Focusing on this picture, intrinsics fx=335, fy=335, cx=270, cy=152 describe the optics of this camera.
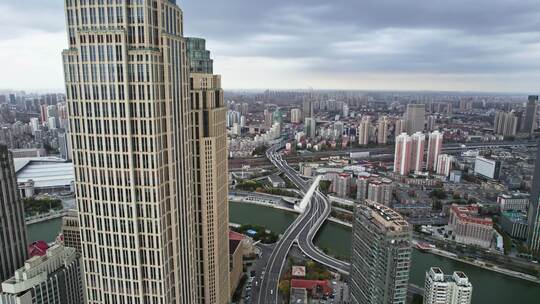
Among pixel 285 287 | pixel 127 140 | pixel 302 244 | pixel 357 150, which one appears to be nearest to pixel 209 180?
pixel 127 140

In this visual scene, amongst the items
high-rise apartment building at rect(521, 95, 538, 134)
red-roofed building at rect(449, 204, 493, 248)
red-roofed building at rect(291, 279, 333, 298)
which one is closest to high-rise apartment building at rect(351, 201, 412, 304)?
red-roofed building at rect(291, 279, 333, 298)

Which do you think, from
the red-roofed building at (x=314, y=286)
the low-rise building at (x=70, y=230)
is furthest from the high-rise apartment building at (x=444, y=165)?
the low-rise building at (x=70, y=230)

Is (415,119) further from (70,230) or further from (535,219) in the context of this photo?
(70,230)

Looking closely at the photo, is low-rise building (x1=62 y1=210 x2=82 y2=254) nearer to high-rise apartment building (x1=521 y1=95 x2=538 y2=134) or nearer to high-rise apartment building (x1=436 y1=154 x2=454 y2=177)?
high-rise apartment building (x1=436 y1=154 x2=454 y2=177)

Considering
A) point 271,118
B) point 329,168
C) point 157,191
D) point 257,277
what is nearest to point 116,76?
point 157,191

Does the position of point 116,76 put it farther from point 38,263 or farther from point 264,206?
point 264,206

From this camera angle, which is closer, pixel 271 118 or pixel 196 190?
pixel 196 190

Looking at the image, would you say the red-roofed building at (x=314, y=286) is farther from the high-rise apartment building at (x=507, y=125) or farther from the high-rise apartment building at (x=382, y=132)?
the high-rise apartment building at (x=507, y=125)
